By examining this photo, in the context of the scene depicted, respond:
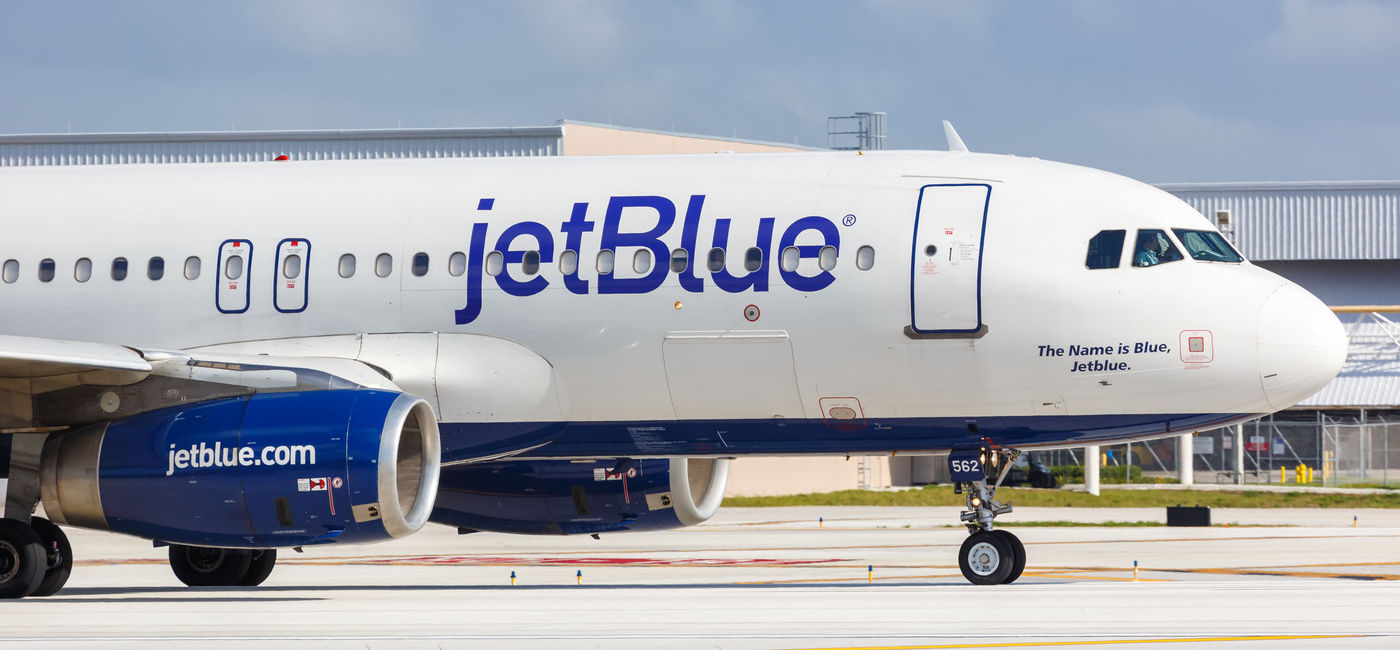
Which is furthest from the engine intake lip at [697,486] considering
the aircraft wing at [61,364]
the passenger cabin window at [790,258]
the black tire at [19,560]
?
the black tire at [19,560]

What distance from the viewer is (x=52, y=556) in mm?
15742

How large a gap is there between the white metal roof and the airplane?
41.3 meters

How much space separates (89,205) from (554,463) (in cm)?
532

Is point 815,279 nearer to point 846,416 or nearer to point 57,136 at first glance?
point 846,416

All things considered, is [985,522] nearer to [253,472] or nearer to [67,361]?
[253,472]

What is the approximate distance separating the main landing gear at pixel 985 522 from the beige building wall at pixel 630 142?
26675mm

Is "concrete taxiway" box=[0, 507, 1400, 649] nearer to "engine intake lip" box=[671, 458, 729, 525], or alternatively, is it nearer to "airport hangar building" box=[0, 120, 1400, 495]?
"engine intake lip" box=[671, 458, 729, 525]

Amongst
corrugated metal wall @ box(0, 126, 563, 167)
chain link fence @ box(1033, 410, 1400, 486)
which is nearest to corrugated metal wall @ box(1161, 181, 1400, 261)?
chain link fence @ box(1033, 410, 1400, 486)

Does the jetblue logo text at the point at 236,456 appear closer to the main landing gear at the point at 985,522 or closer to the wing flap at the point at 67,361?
the wing flap at the point at 67,361

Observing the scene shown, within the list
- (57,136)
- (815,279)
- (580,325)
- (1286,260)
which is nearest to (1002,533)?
(815,279)

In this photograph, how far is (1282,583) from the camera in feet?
54.5

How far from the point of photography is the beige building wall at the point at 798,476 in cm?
4512

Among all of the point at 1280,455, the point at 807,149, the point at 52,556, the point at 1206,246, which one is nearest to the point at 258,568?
the point at 52,556

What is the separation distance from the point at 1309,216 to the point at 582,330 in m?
49.6
